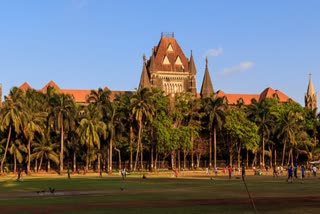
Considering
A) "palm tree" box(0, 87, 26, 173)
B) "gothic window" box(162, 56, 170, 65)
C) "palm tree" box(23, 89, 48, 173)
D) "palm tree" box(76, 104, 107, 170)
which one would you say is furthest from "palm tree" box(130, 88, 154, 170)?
"gothic window" box(162, 56, 170, 65)

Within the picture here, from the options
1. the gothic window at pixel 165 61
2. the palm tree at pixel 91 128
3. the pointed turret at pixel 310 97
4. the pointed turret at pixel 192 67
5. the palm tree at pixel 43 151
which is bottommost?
the palm tree at pixel 43 151

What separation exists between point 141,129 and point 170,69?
2320 inches

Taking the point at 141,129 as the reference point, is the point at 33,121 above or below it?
above

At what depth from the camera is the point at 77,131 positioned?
8681 centimetres

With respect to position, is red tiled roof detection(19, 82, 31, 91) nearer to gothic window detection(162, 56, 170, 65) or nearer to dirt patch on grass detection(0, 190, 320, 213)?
gothic window detection(162, 56, 170, 65)

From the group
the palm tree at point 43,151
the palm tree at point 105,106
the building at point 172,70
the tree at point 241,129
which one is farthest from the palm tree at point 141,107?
the building at point 172,70

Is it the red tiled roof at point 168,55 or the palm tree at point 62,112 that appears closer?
the palm tree at point 62,112

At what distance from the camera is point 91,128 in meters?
83.6

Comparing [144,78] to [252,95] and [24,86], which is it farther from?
[252,95]

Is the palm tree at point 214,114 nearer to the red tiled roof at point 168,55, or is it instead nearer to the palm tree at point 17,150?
the palm tree at point 17,150

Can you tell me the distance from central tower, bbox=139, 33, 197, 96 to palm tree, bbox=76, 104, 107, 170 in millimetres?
60976

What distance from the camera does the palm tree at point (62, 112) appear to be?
275 feet

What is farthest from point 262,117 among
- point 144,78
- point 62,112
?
point 62,112

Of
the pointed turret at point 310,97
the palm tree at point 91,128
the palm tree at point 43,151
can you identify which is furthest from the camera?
the pointed turret at point 310,97
